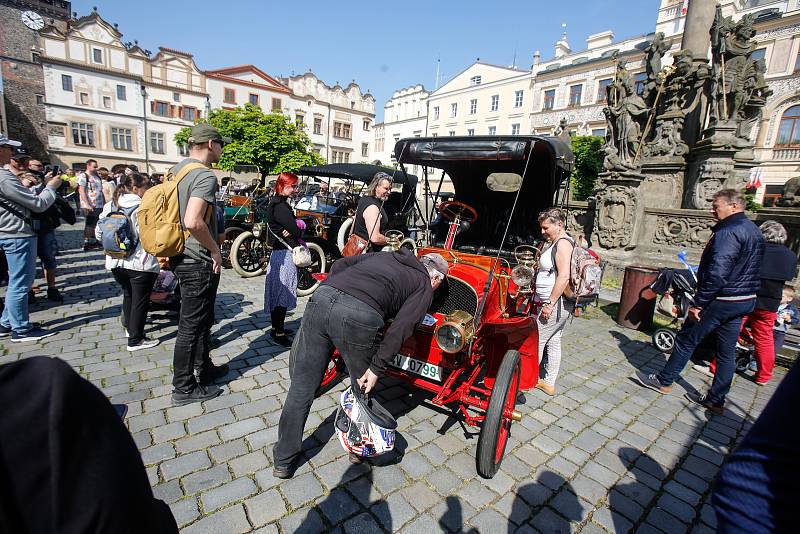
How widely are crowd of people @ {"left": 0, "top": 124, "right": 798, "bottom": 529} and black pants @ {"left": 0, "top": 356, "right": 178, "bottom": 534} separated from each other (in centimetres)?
171

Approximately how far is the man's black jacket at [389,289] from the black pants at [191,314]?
1421mm

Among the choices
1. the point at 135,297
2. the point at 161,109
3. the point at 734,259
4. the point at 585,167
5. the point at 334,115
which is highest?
the point at 334,115

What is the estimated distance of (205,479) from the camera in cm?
269

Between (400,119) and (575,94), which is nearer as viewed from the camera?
(575,94)

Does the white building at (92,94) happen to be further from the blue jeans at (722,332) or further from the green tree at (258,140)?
the blue jeans at (722,332)

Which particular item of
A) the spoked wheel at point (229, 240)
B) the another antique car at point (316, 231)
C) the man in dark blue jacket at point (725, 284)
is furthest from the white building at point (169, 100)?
the man in dark blue jacket at point (725, 284)

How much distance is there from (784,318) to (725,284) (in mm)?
2685

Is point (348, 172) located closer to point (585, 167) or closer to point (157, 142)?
point (585, 167)

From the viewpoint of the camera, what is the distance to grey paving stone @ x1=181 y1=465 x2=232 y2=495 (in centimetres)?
260

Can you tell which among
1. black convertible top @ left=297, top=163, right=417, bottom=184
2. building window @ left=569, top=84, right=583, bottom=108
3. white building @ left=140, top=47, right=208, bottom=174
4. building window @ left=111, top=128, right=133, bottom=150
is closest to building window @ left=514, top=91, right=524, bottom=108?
building window @ left=569, top=84, right=583, bottom=108

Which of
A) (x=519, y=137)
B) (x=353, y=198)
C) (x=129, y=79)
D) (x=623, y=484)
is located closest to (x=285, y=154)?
(x=129, y=79)

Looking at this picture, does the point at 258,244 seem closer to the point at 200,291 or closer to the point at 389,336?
the point at 200,291

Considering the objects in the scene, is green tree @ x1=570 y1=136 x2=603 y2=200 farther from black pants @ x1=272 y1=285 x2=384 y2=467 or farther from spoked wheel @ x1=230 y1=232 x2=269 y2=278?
black pants @ x1=272 y1=285 x2=384 y2=467

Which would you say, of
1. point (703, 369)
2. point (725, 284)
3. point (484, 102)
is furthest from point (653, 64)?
point (484, 102)
